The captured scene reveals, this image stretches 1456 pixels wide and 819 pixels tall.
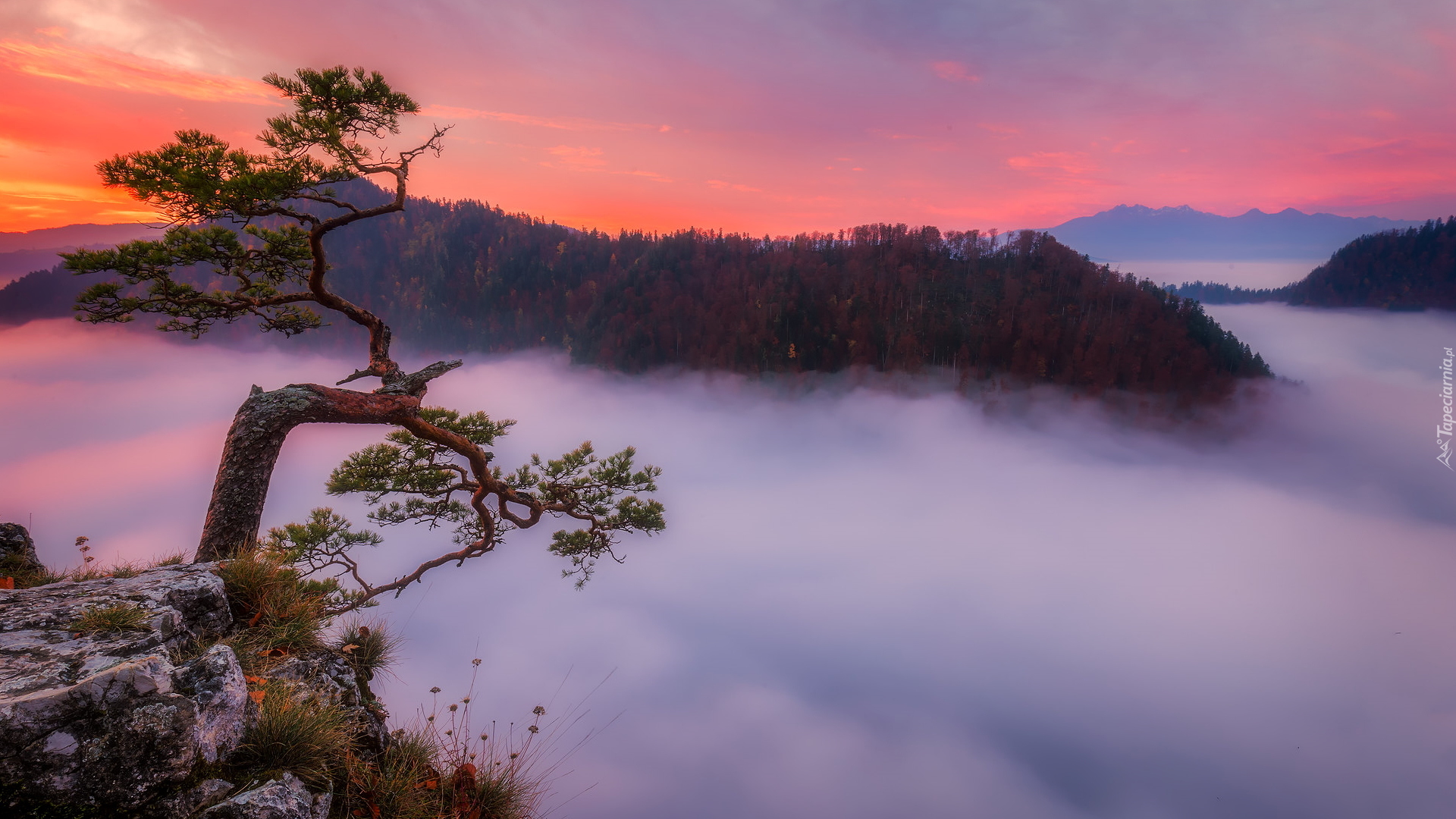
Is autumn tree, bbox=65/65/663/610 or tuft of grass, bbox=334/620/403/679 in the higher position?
autumn tree, bbox=65/65/663/610

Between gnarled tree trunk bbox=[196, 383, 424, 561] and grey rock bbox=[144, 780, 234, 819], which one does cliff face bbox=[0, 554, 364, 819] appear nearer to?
grey rock bbox=[144, 780, 234, 819]

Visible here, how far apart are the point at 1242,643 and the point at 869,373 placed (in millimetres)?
130207

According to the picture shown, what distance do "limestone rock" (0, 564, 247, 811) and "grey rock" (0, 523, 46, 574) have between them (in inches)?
111

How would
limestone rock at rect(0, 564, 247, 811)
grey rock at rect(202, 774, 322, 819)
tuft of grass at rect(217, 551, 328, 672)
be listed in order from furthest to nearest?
tuft of grass at rect(217, 551, 328, 672), grey rock at rect(202, 774, 322, 819), limestone rock at rect(0, 564, 247, 811)

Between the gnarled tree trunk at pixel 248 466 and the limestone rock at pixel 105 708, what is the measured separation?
188 cm

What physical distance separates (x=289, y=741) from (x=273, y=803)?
43cm

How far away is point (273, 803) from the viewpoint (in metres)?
2.72

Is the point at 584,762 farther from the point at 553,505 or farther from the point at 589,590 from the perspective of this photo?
the point at 553,505

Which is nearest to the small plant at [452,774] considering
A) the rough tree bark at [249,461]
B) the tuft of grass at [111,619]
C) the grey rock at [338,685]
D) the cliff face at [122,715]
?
the grey rock at [338,685]

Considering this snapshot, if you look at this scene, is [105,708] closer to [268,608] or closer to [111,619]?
[111,619]

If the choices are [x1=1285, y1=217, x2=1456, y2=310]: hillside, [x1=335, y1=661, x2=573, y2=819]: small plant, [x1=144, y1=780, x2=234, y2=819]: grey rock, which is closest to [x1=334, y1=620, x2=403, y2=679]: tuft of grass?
[x1=335, y1=661, x2=573, y2=819]: small plant

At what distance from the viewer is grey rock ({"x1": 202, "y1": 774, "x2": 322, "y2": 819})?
8.52 ft

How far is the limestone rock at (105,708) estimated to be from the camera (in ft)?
7.35

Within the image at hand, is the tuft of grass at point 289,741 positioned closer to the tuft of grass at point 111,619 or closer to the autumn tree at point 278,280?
the tuft of grass at point 111,619
